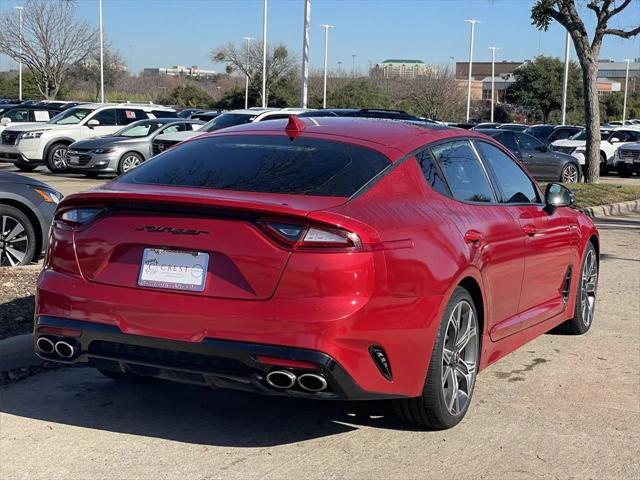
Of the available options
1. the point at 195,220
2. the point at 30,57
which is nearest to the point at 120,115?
the point at 195,220

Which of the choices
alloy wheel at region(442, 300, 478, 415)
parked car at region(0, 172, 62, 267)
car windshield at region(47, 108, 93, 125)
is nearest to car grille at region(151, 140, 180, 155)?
car windshield at region(47, 108, 93, 125)

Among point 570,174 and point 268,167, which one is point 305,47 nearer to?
point 570,174

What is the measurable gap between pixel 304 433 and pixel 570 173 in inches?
789

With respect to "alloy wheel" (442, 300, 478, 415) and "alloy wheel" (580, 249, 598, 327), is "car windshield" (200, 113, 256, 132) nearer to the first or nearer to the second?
"alloy wheel" (580, 249, 598, 327)

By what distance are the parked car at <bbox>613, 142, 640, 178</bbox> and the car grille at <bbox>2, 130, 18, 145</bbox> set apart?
59.5 feet

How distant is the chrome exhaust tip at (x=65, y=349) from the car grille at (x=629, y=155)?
26713 mm

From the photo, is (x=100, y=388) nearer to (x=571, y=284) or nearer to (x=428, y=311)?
(x=428, y=311)

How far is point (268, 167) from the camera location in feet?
16.1

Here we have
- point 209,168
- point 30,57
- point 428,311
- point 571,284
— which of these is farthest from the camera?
point 30,57

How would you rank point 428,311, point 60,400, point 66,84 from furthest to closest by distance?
point 66,84, point 60,400, point 428,311

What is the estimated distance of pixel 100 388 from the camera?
18.4 ft

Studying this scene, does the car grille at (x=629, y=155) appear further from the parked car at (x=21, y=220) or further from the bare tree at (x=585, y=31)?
the parked car at (x=21, y=220)

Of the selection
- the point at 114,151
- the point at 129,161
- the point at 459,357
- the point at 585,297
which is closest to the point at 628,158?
the point at 129,161

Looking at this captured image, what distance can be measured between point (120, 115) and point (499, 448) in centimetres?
2090
